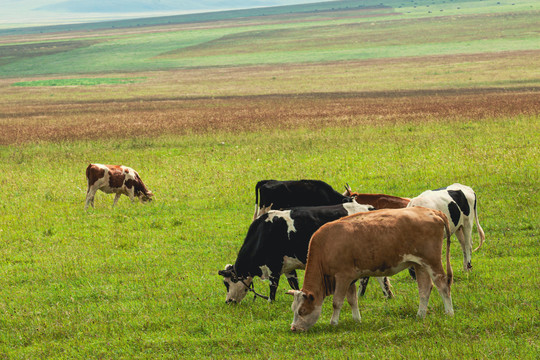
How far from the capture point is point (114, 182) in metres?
21.5

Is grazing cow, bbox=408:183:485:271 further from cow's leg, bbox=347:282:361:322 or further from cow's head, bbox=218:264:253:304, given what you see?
cow's head, bbox=218:264:253:304

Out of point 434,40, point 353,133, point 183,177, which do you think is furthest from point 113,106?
point 434,40

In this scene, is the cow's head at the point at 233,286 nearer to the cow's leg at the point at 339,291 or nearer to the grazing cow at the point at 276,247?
the grazing cow at the point at 276,247

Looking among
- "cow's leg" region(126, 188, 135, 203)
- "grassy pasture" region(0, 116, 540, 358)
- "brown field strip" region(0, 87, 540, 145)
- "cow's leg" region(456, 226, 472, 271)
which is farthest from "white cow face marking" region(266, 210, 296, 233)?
"brown field strip" region(0, 87, 540, 145)

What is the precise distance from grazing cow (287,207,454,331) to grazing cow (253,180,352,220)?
4330 millimetres

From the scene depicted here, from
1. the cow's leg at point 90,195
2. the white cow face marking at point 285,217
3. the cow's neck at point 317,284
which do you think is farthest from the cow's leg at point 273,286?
the cow's leg at point 90,195

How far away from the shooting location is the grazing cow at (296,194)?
47.5 ft

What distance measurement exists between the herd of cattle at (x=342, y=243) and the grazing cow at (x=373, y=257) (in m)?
0.01

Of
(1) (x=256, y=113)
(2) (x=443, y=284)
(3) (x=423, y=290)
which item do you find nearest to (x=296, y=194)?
(3) (x=423, y=290)

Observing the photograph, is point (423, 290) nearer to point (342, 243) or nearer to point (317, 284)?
point (342, 243)

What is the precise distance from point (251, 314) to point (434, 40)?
13620 centimetres

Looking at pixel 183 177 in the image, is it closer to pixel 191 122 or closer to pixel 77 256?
pixel 77 256

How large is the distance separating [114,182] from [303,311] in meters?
13.3

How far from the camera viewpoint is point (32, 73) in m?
130
